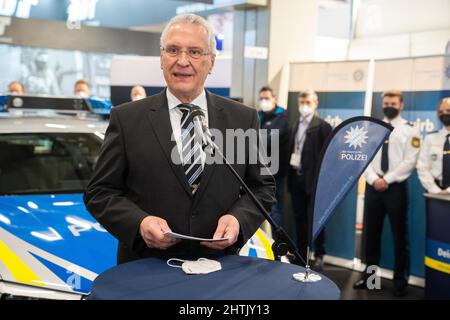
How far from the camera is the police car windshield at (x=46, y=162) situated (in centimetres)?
358

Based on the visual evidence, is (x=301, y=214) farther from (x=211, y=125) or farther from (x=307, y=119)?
(x=211, y=125)

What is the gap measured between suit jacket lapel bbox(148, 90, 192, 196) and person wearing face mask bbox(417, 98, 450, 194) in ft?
11.2

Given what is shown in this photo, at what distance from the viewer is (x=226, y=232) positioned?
157cm

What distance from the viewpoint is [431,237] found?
416cm

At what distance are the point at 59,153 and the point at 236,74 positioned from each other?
13.3ft

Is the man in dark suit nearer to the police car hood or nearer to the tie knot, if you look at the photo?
the tie knot

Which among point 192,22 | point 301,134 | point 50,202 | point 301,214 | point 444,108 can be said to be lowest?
point 301,214

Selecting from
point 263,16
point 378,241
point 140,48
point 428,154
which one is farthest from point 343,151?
point 140,48

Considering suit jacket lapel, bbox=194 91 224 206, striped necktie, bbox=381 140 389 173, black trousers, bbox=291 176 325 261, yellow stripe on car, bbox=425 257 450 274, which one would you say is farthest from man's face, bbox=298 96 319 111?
suit jacket lapel, bbox=194 91 224 206

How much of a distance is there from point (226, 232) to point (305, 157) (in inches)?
162

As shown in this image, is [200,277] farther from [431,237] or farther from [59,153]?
[431,237]

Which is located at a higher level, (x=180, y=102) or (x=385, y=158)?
(x=180, y=102)

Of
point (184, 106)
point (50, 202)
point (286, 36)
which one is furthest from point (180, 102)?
point (286, 36)

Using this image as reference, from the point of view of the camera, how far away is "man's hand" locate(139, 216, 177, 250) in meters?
1.48
